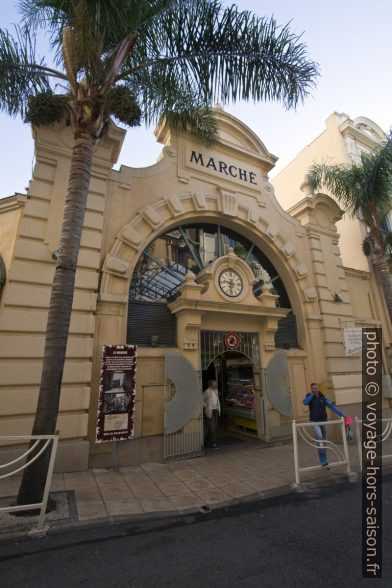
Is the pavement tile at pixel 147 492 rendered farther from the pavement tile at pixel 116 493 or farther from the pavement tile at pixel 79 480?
the pavement tile at pixel 79 480

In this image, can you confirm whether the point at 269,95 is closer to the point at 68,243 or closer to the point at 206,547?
the point at 68,243

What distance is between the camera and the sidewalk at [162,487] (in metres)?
4.28

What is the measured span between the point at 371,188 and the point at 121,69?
9.47m

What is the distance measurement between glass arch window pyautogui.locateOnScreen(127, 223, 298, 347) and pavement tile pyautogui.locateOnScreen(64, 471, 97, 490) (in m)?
3.10

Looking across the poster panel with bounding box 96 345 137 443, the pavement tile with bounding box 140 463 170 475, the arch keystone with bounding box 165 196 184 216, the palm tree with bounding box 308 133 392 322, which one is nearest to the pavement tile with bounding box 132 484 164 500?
the pavement tile with bounding box 140 463 170 475

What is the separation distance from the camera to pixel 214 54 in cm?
715

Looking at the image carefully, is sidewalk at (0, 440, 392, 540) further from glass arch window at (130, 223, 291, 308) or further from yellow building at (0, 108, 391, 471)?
glass arch window at (130, 223, 291, 308)

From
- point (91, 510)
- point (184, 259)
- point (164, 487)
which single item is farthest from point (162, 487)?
point (184, 259)

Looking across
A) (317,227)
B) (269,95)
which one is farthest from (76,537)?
(317,227)

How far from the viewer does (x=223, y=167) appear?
37.1 ft

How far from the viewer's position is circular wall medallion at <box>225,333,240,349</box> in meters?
9.27

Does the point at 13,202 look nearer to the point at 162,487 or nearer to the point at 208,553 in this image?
the point at 162,487

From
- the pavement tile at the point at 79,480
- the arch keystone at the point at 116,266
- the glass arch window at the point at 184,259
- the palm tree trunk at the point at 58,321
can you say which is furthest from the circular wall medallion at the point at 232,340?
the palm tree trunk at the point at 58,321

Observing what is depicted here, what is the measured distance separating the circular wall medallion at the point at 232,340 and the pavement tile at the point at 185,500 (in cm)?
457
